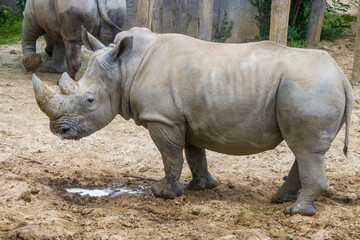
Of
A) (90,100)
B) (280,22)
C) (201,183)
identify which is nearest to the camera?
(90,100)

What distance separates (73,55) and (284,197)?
221 inches

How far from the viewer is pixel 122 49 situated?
17.9 ft

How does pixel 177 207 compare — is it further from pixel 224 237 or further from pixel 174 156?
pixel 224 237

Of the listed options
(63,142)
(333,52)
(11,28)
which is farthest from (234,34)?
(63,142)

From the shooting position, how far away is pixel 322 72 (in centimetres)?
489

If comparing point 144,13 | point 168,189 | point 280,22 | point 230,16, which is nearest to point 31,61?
point 144,13

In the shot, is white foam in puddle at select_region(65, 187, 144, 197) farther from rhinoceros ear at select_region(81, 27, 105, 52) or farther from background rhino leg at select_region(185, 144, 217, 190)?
rhinoceros ear at select_region(81, 27, 105, 52)

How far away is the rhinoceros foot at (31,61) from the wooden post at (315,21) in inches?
220

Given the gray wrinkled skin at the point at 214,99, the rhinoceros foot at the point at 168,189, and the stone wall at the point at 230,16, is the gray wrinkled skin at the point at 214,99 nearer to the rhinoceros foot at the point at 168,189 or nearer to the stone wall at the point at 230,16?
the rhinoceros foot at the point at 168,189

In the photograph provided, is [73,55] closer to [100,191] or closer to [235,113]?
[100,191]

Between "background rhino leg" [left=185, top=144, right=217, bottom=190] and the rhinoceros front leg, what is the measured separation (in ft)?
0.86

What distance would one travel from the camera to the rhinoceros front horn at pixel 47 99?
17.2ft

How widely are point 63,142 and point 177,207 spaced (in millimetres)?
2389

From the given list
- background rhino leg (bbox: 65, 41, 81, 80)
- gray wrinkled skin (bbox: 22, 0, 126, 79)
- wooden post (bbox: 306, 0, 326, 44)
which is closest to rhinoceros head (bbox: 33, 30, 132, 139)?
gray wrinkled skin (bbox: 22, 0, 126, 79)
